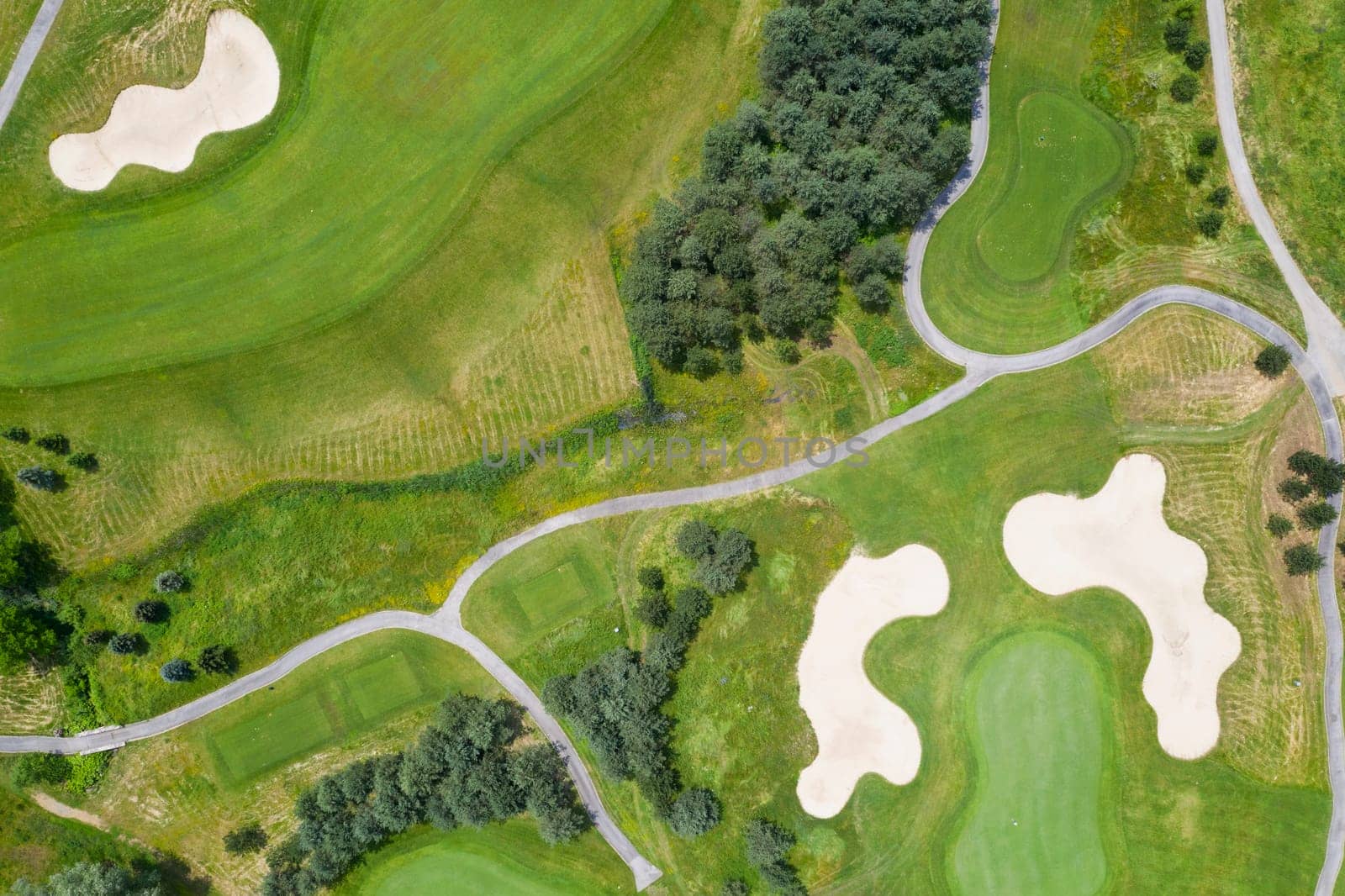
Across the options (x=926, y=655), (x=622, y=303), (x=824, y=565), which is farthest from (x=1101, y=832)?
(x=622, y=303)

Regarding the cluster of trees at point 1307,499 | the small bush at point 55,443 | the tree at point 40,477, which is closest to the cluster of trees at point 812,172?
the cluster of trees at point 1307,499

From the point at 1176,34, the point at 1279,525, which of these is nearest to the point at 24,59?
the point at 1176,34

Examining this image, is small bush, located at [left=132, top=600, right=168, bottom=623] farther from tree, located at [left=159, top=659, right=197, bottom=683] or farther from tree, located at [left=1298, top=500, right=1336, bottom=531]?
tree, located at [left=1298, top=500, right=1336, bottom=531]

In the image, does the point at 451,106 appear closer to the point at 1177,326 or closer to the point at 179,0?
the point at 179,0

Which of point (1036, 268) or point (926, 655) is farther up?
point (1036, 268)

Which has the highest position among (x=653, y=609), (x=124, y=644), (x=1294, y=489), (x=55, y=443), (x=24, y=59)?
(x=24, y=59)

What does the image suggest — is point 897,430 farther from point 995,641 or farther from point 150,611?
point 150,611

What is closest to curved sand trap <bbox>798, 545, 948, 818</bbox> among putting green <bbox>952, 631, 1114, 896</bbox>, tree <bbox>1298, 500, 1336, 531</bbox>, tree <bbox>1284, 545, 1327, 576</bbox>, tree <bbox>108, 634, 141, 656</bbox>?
putting green <bbox>952, 631, 1114, 896</bbox>
